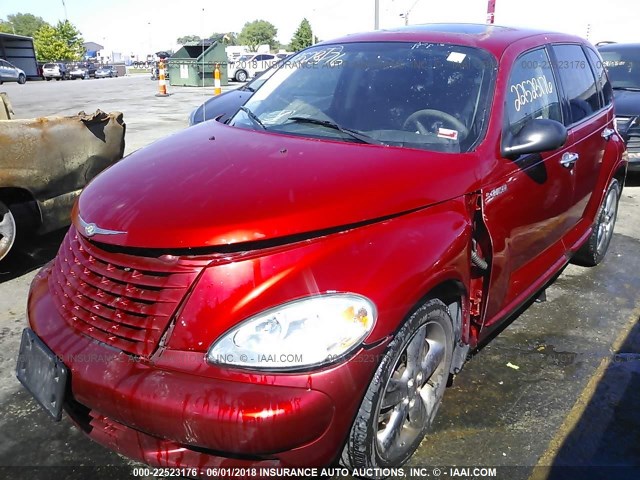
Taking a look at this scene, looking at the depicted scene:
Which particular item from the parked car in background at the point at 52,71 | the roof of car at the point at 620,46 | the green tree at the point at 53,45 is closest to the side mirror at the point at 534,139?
the roof of car at the point at 620,46

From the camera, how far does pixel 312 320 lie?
1804mm

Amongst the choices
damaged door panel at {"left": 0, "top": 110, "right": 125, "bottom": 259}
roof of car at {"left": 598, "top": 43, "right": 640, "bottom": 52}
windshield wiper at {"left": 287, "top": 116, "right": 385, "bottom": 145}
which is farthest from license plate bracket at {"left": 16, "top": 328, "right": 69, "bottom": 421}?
roof of car at {"left": 598, "top": 43, "right": 640, "bottom": 52}

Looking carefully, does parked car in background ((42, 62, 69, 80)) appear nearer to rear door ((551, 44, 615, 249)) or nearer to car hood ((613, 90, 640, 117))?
car hood ((613, 90, 640, 117))

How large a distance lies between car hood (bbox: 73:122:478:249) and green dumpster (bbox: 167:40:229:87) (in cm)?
2240

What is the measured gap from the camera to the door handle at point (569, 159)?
125 inches

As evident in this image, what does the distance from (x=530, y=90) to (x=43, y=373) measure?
9.02ft

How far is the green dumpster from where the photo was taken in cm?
2350

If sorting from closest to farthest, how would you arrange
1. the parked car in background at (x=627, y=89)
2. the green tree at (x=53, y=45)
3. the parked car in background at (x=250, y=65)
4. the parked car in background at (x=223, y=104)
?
the parked car in background at (x=223, y=104), the parked car in background at (x=627, y=89), the parked car in background at (x=250, y=65), the green tree at (x=53, y=45)

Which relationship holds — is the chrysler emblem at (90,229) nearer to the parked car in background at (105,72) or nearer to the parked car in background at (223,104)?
the parked car in background at (223,104)

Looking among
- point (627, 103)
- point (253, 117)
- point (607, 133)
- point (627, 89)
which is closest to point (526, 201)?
point (253, 117)

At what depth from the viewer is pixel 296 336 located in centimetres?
179

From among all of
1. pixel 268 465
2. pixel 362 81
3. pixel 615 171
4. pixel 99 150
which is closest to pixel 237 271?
pixel 268 465

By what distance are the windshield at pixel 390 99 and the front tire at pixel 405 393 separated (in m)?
0.86

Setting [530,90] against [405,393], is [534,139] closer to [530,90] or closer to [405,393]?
[530,90]
